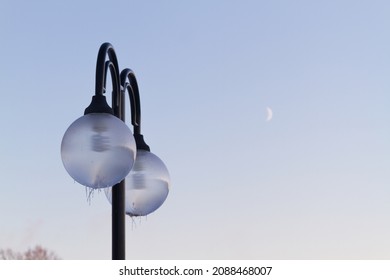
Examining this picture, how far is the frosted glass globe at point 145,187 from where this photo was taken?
578 centimetres

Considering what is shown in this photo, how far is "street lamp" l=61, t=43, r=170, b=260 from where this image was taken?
487 centimetres

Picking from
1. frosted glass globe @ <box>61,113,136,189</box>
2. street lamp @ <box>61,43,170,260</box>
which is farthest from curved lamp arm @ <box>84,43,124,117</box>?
frosted glass globe @ <box>61,113,136,189</box>

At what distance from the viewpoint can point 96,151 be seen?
4.86m

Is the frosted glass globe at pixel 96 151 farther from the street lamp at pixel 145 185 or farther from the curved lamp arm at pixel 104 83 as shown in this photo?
the street lamp at pixel 145 185

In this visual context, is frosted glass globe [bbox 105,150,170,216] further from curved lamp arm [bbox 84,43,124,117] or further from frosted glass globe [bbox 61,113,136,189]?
frosted glass globe [bbox 61,113,136,189]

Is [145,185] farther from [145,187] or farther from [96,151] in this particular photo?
[96,151]

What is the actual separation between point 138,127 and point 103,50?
3.38 feet

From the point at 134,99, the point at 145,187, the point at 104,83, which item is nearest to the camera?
the point at 104,83

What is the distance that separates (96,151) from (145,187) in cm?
102

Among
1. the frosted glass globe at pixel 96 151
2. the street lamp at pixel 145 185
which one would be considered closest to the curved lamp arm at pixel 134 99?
→ the street lamp at pixel 145 185

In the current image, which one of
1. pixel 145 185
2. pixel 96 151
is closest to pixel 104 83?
pixel 96 151

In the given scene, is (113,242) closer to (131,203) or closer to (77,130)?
(131,203)
